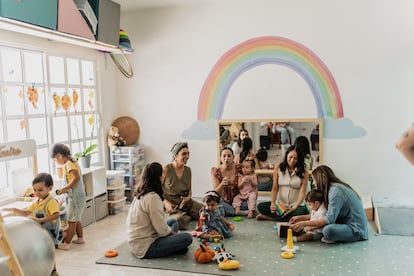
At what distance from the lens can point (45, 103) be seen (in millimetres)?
4402

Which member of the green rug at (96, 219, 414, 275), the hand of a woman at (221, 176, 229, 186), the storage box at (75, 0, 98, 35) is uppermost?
the storage box at (75, 0, 98, 35)

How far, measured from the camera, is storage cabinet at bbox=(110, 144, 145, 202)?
5422 mm

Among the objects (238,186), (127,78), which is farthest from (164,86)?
(238,186)

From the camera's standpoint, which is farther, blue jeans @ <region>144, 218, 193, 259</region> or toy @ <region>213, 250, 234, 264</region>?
blue jeans @ <region>144, 218, 193, 259</region>

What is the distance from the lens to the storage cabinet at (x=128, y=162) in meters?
5.42

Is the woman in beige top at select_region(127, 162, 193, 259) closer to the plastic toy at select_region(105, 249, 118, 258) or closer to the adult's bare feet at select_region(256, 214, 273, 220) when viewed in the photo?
the plastic toy at select_region(105, 249, 118, 258)

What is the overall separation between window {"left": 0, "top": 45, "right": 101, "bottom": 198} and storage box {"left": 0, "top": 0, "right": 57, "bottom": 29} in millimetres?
753

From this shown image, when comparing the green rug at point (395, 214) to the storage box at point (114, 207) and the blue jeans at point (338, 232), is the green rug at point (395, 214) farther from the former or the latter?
the storage box at point (114, 207)

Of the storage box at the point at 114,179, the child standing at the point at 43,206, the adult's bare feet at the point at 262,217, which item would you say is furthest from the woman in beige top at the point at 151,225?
the storage box at the point at 114,179

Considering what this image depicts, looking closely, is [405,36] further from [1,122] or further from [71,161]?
[1,122]

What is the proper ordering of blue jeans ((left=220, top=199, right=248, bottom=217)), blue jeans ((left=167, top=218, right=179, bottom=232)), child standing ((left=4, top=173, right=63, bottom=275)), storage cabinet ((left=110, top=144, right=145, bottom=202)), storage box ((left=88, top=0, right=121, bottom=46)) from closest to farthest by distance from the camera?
1. child standing ((left=4, top=173, right=63, bottom=275))
2. blue jeans ((left=167, top=218, right=179, bottom=232))
3. storage box ((left=88, top=0, right=121, bottom=46))
4. blue jeans ((left=220, top=199, right=248, bottom=217))
5. storage cabinet ((left=110, top=144, right=145, bottom=202))

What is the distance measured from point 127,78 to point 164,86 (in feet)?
1.82

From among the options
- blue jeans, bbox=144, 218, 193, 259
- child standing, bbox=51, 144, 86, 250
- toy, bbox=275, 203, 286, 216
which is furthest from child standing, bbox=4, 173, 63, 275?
toy, bbox=275, 203, 286, 216

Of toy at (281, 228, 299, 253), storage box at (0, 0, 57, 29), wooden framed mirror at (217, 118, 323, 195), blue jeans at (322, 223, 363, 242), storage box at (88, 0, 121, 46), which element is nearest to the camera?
storage box at (0, 0, 57, 29)
